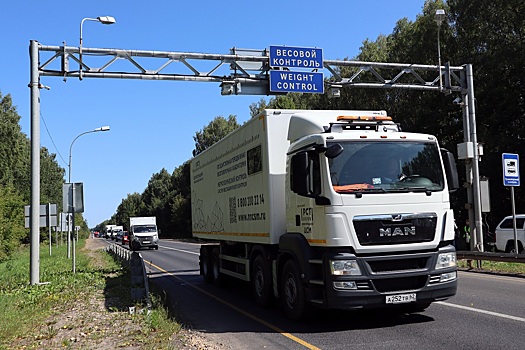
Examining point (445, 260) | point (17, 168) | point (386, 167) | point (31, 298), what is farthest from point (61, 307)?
point (17, 168)

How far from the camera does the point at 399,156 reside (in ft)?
28.4

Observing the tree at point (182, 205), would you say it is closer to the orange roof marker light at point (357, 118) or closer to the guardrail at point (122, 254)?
the guardrail at point (122, 254)

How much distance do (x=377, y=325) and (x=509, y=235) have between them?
15895 millimetres

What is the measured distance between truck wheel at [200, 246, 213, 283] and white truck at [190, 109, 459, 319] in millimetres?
6514

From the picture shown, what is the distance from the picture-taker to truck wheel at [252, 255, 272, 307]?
34.5 ft

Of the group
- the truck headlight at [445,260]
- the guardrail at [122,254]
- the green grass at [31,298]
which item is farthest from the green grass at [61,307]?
the truck headlight at [445,260]

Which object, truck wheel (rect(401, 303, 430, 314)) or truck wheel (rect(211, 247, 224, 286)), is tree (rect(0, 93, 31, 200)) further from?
truck wheel (rect(401, 303, 430, 314))

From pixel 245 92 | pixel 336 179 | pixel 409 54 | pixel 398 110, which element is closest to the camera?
pixel 336 179

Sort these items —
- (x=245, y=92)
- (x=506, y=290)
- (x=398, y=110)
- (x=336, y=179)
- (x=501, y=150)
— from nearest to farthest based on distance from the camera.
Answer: (x=336, y=179), (x=506, y=290), (x=245, y=92), (x=501, y=150), (x=398, y=110)

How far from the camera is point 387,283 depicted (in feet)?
26.7

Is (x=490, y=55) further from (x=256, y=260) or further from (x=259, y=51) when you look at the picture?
(x=256, y=260)

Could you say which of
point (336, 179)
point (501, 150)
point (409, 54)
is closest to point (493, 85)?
point (501, 150)

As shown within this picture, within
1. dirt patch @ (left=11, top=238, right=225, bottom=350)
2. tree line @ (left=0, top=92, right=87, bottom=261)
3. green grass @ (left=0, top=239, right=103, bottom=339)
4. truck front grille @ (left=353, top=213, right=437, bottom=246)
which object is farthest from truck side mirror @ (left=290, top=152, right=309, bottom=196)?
tree line @ (left=0, top=92, right=87, bottom=261)

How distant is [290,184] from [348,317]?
101 inches
